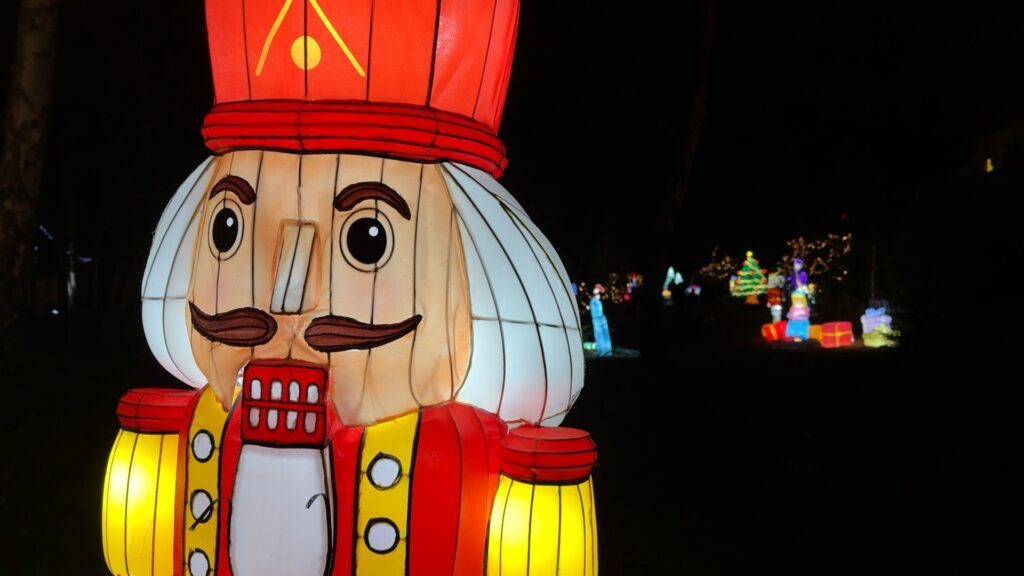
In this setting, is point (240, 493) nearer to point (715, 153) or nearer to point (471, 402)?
point (471, 402)

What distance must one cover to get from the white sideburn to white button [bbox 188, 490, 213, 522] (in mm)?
167

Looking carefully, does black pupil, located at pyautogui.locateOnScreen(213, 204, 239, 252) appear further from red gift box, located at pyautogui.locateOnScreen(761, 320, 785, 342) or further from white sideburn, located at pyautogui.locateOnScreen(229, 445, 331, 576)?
red gift box, located at pyautogui.locateOnScreen(761, 320, 785, 342)

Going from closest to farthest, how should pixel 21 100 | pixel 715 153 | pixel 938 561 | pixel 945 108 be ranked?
1. pixel 938 561
2. pixel 21 100
3. pixel 945 108
4. pixel 715 153

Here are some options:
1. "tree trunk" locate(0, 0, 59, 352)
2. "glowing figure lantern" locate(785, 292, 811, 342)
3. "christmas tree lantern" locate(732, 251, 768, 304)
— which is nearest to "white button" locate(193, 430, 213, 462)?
"tree trunk" locate(0, 0, 59, 352)

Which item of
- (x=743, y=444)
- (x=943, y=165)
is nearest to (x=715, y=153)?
(x=943, y=165)

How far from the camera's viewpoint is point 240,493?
2377 mm

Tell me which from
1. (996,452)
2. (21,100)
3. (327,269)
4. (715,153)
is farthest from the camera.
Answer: (715,153)

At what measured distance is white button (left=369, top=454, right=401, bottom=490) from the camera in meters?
2.31

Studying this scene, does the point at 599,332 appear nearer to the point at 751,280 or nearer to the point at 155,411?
the point at 155,411

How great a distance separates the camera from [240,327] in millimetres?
2410

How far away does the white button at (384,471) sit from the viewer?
2.31 metres

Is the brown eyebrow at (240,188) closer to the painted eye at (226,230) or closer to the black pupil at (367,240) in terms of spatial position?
the painted eye at (226,230)

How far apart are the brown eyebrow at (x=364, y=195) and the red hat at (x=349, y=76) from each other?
120mm

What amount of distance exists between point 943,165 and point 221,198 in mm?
22526
